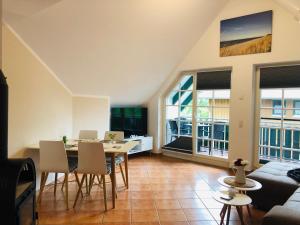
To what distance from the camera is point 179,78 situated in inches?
243

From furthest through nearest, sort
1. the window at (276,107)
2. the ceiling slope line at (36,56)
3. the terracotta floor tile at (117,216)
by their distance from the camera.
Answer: the window at (276,107) → the ceiling slope line at (36,56) → the terracotta floor tile at (117,216)

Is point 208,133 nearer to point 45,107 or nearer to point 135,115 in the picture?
point 135,115

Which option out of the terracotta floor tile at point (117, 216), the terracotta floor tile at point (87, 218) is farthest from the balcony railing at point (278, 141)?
the terracotta floor tile at point (87, 218)

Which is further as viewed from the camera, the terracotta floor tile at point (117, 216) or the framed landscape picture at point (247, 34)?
the framed landscape picture at point (247, 34)

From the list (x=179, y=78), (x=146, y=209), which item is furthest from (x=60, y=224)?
(x=179, y=78)

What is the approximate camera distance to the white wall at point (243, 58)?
439 cm

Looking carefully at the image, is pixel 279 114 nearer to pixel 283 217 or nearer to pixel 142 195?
pixel 142 195

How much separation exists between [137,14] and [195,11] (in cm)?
123

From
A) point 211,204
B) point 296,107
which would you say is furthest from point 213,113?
point 211,204

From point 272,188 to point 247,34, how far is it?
9.52 ft

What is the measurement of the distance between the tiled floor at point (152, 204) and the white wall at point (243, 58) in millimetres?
827

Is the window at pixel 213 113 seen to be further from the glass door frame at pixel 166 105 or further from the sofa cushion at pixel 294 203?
the sofa cushion at pixel 294 203

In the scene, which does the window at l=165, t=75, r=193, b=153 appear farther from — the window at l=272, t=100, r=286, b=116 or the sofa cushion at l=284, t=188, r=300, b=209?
the sofa cushion at l=284, t=188, r=300, b=209

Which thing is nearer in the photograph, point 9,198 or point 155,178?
point 9,198
